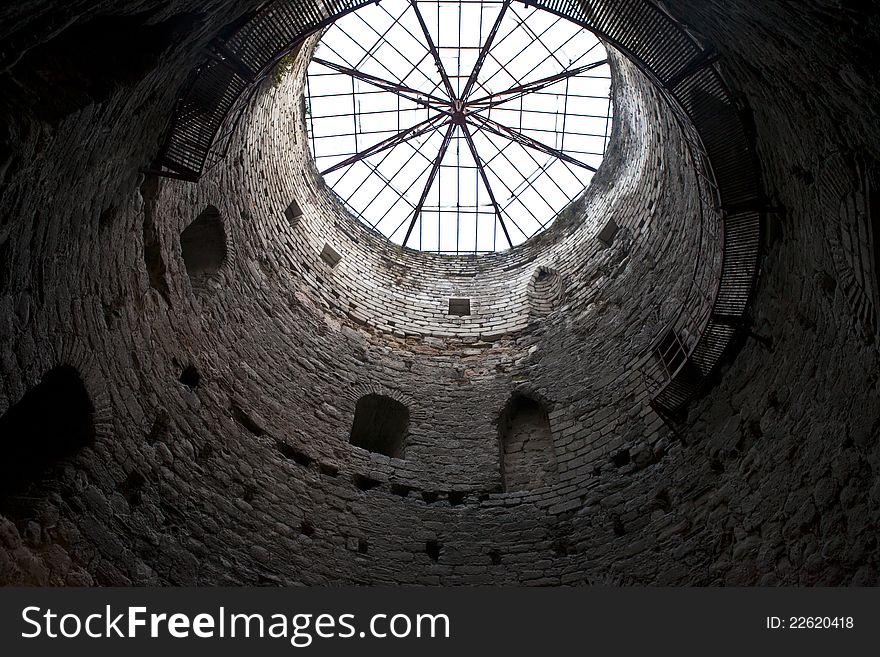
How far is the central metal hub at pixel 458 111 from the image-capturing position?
15586 millimetres

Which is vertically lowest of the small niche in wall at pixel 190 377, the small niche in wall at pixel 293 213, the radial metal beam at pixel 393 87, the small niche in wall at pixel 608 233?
the small niche in wall at pixel 190 377

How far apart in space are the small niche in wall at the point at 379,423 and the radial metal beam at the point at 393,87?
5.91 meters

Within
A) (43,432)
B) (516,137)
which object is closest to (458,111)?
(516,137)

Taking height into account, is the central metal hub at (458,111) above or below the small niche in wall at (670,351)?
above

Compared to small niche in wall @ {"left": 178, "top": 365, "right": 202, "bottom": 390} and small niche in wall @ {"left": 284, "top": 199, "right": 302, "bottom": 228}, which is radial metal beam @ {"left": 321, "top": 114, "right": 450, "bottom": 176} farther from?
small niche in wall @ {"left": 178, "top": 365, "right": 202, "bottom": 390}

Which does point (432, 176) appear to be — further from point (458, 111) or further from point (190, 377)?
point (190, 377)

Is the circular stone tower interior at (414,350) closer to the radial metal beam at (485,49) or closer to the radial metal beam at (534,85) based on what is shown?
the radial metal beam at (534,85)

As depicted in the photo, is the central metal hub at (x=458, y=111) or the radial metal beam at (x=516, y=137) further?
the radial metal beam at (x=516, y=137)

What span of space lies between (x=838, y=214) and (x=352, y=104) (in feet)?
37.5

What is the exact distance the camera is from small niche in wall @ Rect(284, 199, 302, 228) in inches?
557

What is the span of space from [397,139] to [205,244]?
5.90 meters

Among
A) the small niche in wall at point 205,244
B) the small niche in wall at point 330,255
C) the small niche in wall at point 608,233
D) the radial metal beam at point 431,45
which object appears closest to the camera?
the small niche in wall at point 205,244

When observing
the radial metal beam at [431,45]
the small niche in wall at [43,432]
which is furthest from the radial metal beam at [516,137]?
the small niche in wall at [43,432]

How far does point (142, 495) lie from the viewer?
7.69m
